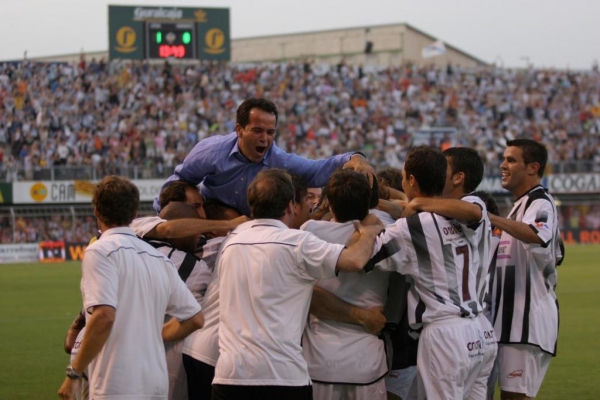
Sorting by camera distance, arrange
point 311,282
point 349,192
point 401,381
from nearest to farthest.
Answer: point 311,282, point 349,192, point 401,381

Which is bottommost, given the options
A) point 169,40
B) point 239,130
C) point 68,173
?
point 68,173

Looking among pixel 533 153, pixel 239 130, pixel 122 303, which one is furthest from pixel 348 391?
pixel 533 153

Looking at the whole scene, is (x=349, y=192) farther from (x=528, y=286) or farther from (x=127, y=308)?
(x=528, y=286)

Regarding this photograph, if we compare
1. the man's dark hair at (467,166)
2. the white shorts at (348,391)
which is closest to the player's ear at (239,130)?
the man's dark hair at (467,166)

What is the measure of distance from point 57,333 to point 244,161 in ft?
31.2

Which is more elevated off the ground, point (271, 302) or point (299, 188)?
point (299, 188)

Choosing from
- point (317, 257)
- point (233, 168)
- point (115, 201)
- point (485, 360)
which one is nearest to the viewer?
point (115, 201)

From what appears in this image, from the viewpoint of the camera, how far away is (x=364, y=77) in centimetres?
4553

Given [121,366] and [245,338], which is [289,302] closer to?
[245,338]

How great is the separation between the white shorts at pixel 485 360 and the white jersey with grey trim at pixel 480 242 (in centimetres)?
21

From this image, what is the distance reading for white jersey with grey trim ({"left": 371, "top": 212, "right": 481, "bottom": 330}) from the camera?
5.86 metres

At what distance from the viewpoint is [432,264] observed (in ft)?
19.3

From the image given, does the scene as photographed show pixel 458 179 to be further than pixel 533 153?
No

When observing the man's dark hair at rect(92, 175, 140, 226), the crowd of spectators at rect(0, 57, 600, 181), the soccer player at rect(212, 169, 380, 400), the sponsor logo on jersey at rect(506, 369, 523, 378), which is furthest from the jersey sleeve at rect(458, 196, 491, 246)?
the crowd of spectators at rect(0, 57, 600, 181)
